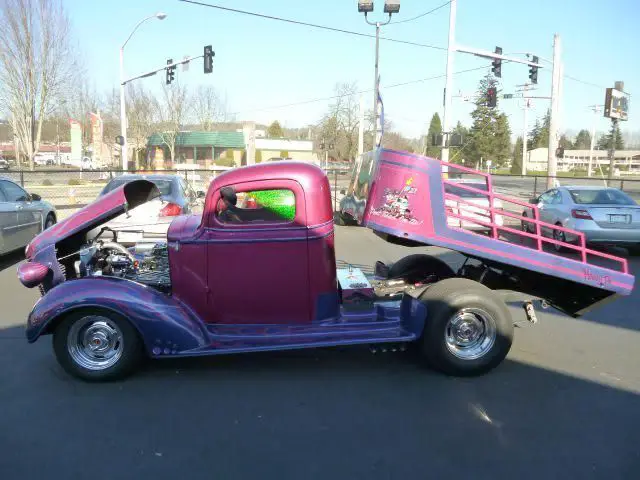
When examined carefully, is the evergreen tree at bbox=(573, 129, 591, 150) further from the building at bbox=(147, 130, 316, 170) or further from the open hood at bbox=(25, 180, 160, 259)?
the open hood at bbox=(25, 180, 160, 259)

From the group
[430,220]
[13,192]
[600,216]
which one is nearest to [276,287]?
[430,220]

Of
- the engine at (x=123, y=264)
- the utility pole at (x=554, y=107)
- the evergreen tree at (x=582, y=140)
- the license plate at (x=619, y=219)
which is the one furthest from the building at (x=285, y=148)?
the evergreen tree at (x=582, y=140)

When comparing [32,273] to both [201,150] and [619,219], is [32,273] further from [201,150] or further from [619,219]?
[201,150]

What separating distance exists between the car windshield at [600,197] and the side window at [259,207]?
29.8 feet

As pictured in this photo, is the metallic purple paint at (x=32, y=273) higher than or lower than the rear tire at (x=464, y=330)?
higher

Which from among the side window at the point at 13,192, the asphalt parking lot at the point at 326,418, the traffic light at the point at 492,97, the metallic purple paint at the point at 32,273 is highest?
the traffic light at the point at 492,97

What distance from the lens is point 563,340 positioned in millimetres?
5656

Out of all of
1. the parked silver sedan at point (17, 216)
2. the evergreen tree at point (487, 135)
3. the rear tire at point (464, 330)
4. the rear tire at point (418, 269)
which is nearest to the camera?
the rear tire at point (464, 330)

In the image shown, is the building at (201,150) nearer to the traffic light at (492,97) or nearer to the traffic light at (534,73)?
the traffic light at (492,97)

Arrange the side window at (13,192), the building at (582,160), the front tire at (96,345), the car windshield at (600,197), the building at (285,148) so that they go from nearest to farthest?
the front tire at (96,345) < the side window at (13,192) < the car windshield at (600,197) < the building at (285,148) < the building at (582,160)

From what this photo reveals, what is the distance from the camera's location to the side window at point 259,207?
15.0 feet

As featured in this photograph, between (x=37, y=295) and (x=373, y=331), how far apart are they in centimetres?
531

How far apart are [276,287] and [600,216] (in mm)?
8882

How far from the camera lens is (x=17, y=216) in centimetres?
946
